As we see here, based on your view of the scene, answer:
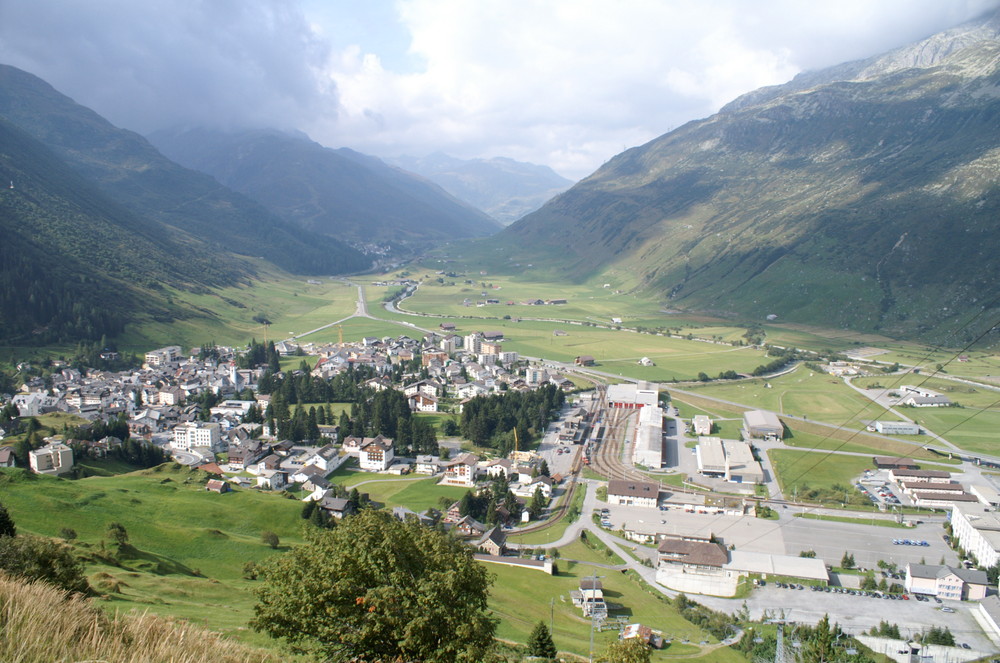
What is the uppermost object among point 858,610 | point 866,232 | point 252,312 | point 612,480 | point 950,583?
point 866,232

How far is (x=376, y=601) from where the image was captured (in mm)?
10789

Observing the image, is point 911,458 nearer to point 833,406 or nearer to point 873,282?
point 833,406

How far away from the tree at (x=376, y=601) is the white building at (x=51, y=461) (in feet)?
114

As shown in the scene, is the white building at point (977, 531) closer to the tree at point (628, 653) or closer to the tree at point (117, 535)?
the tree at point (628, 653)

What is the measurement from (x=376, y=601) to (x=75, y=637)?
19.4 ft

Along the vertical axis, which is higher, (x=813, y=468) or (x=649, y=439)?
(x=649, y=439)

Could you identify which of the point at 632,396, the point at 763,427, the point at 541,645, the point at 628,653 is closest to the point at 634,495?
the point at 763,427

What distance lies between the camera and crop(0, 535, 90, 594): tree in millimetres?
12742

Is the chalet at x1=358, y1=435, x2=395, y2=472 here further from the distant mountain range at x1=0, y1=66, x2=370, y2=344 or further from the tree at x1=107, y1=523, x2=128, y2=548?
the distant mountain range at x1=0, y1=66, x2=370, y2=344

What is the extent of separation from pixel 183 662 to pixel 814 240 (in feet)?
514

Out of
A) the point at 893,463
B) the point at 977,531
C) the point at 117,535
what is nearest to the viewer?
the point at 117,535

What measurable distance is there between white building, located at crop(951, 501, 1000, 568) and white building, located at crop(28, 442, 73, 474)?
177 feet

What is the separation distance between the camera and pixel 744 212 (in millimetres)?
176125

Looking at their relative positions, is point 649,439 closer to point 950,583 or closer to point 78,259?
point 950,583
